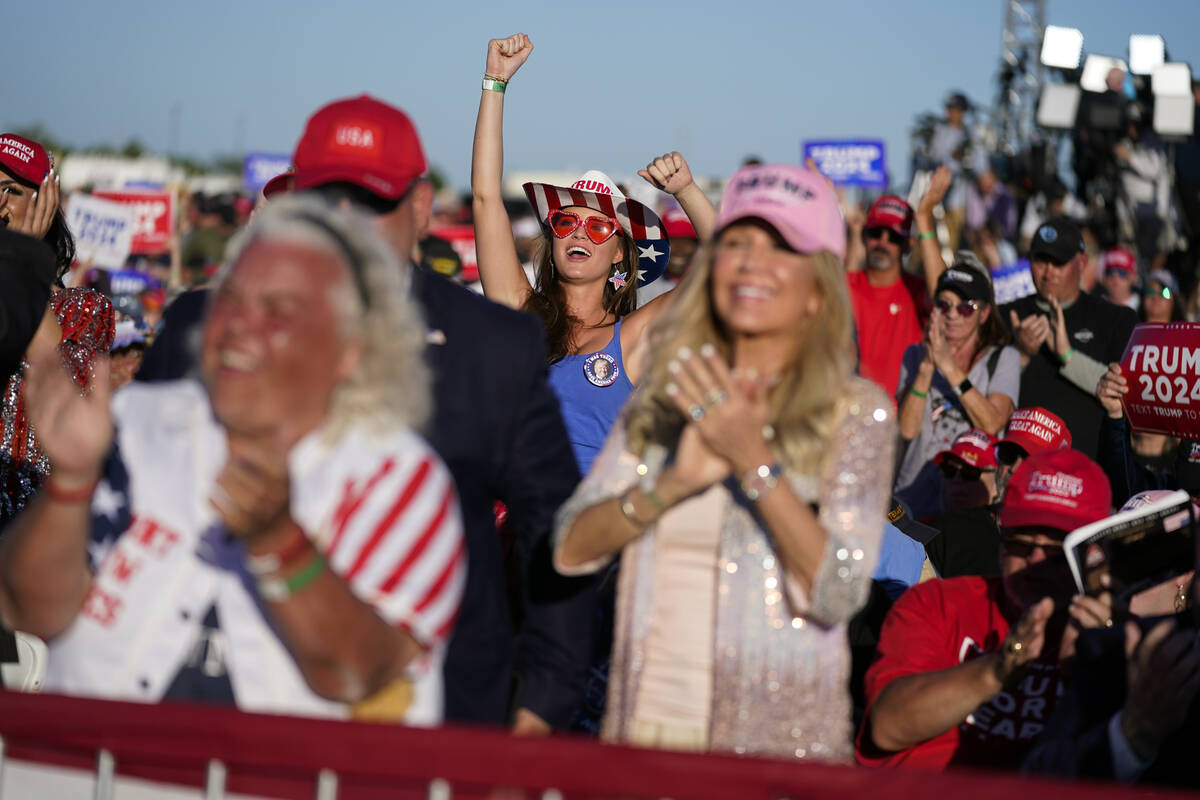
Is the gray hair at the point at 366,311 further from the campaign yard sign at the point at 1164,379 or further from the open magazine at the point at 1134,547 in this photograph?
the campaign yard sign at the point at 1164,379

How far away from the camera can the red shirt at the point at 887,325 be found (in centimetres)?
763

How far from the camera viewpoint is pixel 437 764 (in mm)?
1967

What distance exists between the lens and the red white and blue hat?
4.83 meters

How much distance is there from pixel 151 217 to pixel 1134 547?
478 inches

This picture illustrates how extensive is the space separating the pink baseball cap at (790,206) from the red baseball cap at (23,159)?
275 cm

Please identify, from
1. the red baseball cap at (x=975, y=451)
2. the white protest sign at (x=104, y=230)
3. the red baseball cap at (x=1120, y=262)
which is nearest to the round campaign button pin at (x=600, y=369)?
the red baseball cap at (x=975, y=451)

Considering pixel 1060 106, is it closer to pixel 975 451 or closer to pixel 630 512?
pixel 975 451

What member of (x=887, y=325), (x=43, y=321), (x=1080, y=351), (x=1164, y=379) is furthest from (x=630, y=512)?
(x=887, y=325)

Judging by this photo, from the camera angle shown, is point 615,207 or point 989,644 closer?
point 989,644

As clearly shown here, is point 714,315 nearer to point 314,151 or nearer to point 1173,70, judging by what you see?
point 314,151

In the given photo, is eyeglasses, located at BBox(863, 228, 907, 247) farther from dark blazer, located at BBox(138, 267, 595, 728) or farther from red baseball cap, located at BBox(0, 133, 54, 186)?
dark blazer, located at BBox(138, 267, 595, 728)

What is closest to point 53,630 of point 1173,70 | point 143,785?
point 143,785

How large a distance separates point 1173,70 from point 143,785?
1233 centimetres

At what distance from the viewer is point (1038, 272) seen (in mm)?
7121
